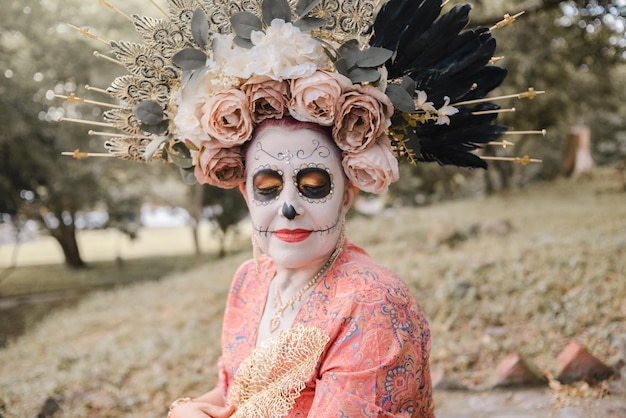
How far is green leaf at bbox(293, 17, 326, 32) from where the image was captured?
1699mm

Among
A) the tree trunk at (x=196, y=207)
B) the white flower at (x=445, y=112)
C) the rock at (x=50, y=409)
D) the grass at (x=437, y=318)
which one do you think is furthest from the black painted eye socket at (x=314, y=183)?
the tree trunk at (x=196, y=207)

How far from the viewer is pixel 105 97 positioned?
975 cm

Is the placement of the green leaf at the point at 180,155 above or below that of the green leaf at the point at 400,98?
below

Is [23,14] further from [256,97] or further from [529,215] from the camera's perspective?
[529,215]

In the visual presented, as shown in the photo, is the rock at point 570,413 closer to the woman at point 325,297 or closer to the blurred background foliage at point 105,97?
the woman at point 325,297

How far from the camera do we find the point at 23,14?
786cm

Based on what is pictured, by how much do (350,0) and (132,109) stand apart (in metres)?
0.89

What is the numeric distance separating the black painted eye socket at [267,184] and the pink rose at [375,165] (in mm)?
241

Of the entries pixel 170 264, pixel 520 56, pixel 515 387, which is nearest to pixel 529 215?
pixel 520 56

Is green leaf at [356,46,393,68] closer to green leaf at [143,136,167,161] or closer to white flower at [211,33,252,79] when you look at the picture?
white flower at [211,33,252,79]

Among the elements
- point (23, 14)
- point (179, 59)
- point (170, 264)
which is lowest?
point (170, 264)

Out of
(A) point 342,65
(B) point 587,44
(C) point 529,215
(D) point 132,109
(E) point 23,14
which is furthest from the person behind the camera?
(C) point 529,215

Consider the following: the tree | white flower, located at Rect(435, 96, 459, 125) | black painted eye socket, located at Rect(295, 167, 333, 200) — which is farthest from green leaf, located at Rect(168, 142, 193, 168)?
the tree

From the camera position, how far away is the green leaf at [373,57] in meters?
1.71
